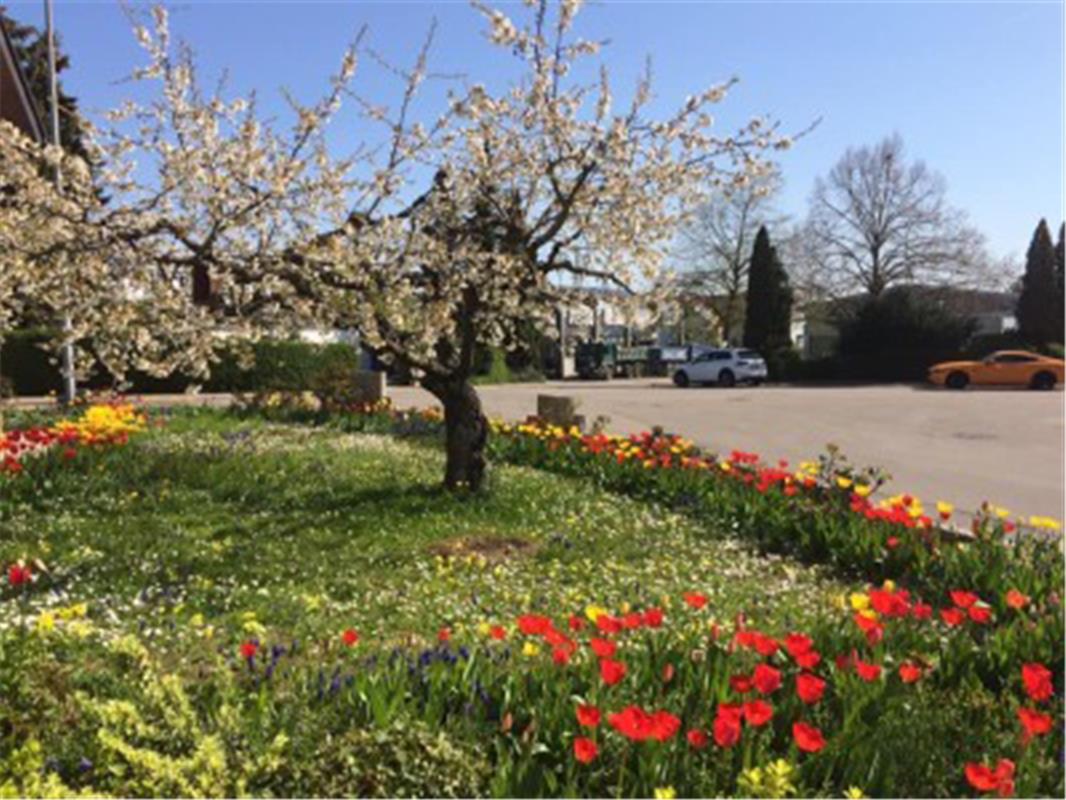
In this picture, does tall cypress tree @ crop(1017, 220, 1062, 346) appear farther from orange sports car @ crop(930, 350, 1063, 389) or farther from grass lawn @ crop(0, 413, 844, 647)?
grass lawn @ crop(0, 413, 844, 647)

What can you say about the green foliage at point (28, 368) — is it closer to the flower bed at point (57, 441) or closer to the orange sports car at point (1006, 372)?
the flower bed at point (57, 441)

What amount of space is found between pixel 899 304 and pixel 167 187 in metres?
43.3

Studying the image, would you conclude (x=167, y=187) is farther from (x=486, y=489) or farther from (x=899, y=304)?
(x=899, y=304)

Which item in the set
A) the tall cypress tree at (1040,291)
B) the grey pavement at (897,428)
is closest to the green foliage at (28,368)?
the grey pavement at (897,428)

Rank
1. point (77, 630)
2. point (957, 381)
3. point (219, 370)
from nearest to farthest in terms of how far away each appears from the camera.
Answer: point (77, 630) < point (219, 370) < point (957, 381)

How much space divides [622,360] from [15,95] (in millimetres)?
33273

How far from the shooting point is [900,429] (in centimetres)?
1839

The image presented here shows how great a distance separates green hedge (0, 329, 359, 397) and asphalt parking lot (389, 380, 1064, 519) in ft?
9.03

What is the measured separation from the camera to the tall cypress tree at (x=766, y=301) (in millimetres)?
48656

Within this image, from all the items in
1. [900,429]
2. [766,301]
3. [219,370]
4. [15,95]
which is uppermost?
[15,95]

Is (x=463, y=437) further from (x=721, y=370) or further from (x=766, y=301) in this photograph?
(x=766, y=301)

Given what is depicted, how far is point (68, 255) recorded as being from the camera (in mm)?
6875

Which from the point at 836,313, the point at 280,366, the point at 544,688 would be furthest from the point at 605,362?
the point at 544,688

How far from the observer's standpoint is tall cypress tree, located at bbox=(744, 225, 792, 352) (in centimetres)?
4866
